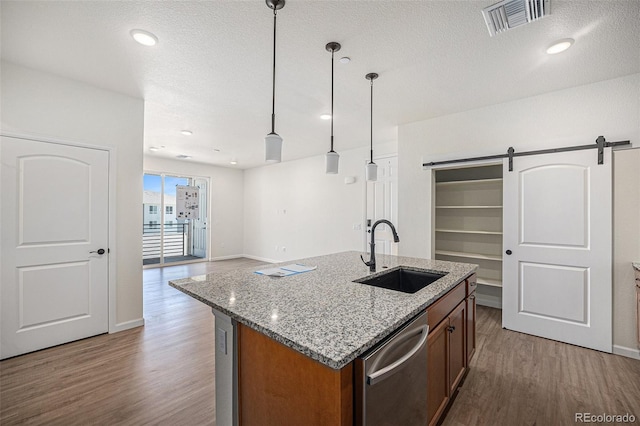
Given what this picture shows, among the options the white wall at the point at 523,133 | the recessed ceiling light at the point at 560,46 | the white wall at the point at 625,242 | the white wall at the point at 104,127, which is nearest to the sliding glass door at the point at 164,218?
the white wall at the point at 104,127

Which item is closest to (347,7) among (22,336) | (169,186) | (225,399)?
(225,399)

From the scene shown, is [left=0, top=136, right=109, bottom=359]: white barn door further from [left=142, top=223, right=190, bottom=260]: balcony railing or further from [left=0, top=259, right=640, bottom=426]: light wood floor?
[left=142, top=223, right=190, bottom=260]: balcony railing

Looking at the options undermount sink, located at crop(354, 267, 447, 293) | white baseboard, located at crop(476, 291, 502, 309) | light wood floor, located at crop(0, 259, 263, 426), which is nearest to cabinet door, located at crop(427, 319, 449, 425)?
undermount sink, located at crop(354, 267, 447, 293)

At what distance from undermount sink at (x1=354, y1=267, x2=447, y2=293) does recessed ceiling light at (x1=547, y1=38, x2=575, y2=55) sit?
6.55 feet

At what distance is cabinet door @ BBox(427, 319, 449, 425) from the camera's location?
154 centimetres

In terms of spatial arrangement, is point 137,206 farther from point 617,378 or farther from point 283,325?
point 617,378

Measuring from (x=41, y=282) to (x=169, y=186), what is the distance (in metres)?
4.63

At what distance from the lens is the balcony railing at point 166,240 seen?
6.86 metres

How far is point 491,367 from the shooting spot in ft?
8.07

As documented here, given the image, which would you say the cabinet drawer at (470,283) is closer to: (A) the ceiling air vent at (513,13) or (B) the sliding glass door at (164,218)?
(A) the ceiling air vent at (513,13)

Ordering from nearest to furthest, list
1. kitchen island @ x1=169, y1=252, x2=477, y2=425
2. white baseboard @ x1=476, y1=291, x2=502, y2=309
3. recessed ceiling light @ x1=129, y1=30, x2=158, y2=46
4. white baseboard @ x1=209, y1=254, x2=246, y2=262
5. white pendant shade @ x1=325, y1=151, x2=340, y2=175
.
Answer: kitchen island @ x1=169, y1=252, x2=477, y2=425 → recessed ceiling light @ x1=129, y1=30, x2=158, y2=46 → white pendant shade @ x1=325, y1=151, x2=340, y2=175 → white baseboard @ x1=476, y1=291, x2=502, y2=309 → white baseboard @ x1=209, y1=254, x2=246, y2=262

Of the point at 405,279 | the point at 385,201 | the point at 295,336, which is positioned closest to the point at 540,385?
the point at 405,279

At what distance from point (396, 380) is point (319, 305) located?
45 centimetres

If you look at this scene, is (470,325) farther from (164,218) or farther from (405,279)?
(164,218)
